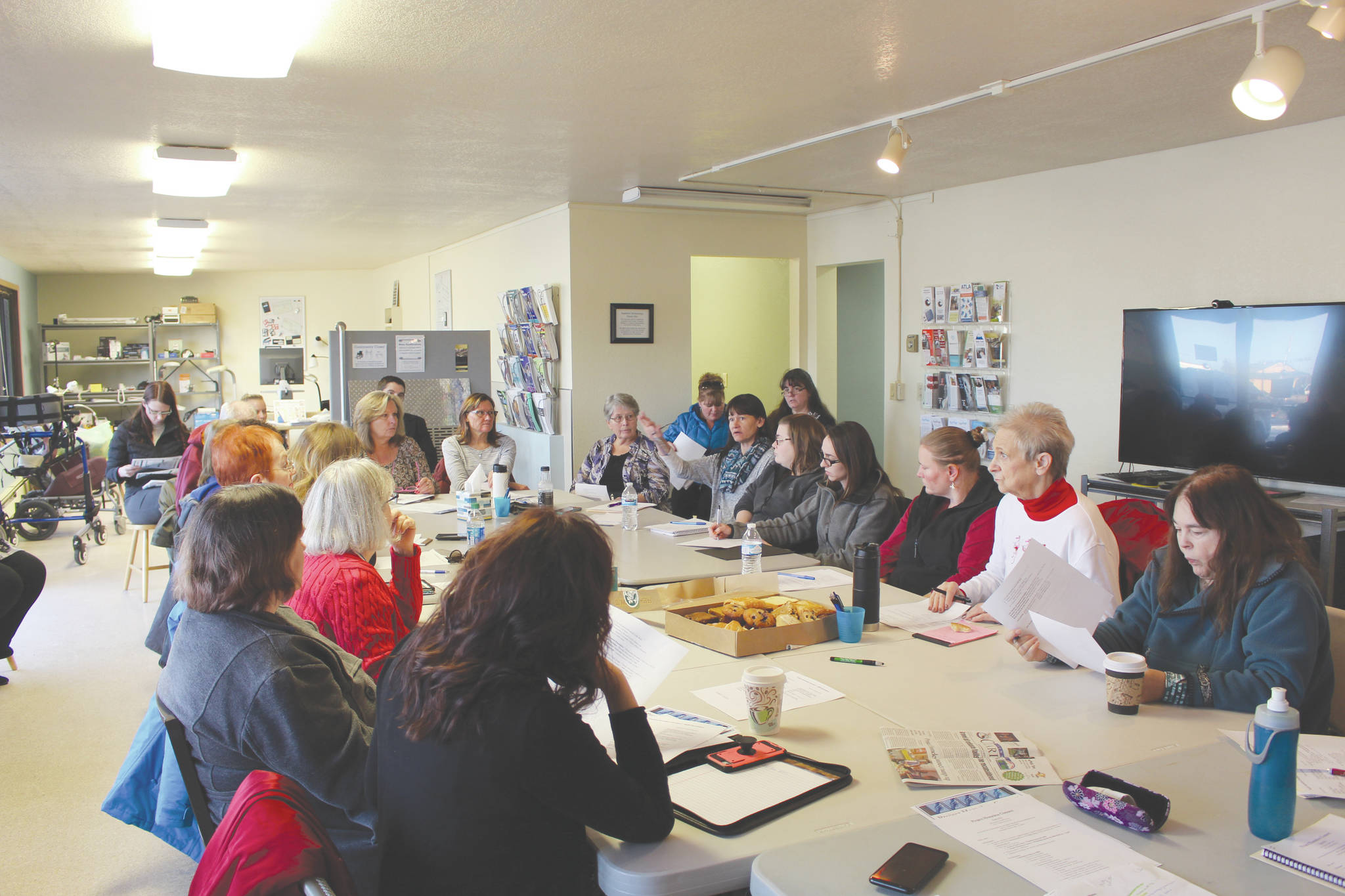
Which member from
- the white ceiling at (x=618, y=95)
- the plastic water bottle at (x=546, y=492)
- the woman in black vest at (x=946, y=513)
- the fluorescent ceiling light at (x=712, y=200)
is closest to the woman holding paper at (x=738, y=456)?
the plastic water bottle at (x=546, y=492)

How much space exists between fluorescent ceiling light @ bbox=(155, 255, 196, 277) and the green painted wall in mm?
5026

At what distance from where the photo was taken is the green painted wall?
861cm

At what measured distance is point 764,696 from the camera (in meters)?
1.79

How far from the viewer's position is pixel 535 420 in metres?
7.56

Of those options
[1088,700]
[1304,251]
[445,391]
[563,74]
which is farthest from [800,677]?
[445,391]

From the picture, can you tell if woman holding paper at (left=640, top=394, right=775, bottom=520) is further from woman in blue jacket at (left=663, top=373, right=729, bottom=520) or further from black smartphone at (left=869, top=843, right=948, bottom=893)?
black smartphone at (left=869, top=843, right=948, bottom=893)

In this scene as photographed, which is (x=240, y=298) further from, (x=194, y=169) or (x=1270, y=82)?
(x=1270, y=82)

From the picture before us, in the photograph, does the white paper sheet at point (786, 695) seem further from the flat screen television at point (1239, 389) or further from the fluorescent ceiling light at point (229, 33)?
the flat screen television at point (1239, 389)

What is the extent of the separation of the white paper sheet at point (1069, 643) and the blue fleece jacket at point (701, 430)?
441 centimetres

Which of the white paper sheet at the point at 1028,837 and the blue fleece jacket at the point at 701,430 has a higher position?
the blue fleece jacket at the point at 701,430

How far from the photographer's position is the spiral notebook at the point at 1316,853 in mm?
1270

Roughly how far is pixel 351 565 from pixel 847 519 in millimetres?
2168

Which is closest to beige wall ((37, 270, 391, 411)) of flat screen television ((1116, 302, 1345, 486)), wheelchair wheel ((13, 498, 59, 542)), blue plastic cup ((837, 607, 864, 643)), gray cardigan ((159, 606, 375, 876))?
wheelchair wheel ((13, 498, 59, 542))

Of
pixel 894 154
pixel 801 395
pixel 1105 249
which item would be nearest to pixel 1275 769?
pixel 894 154
